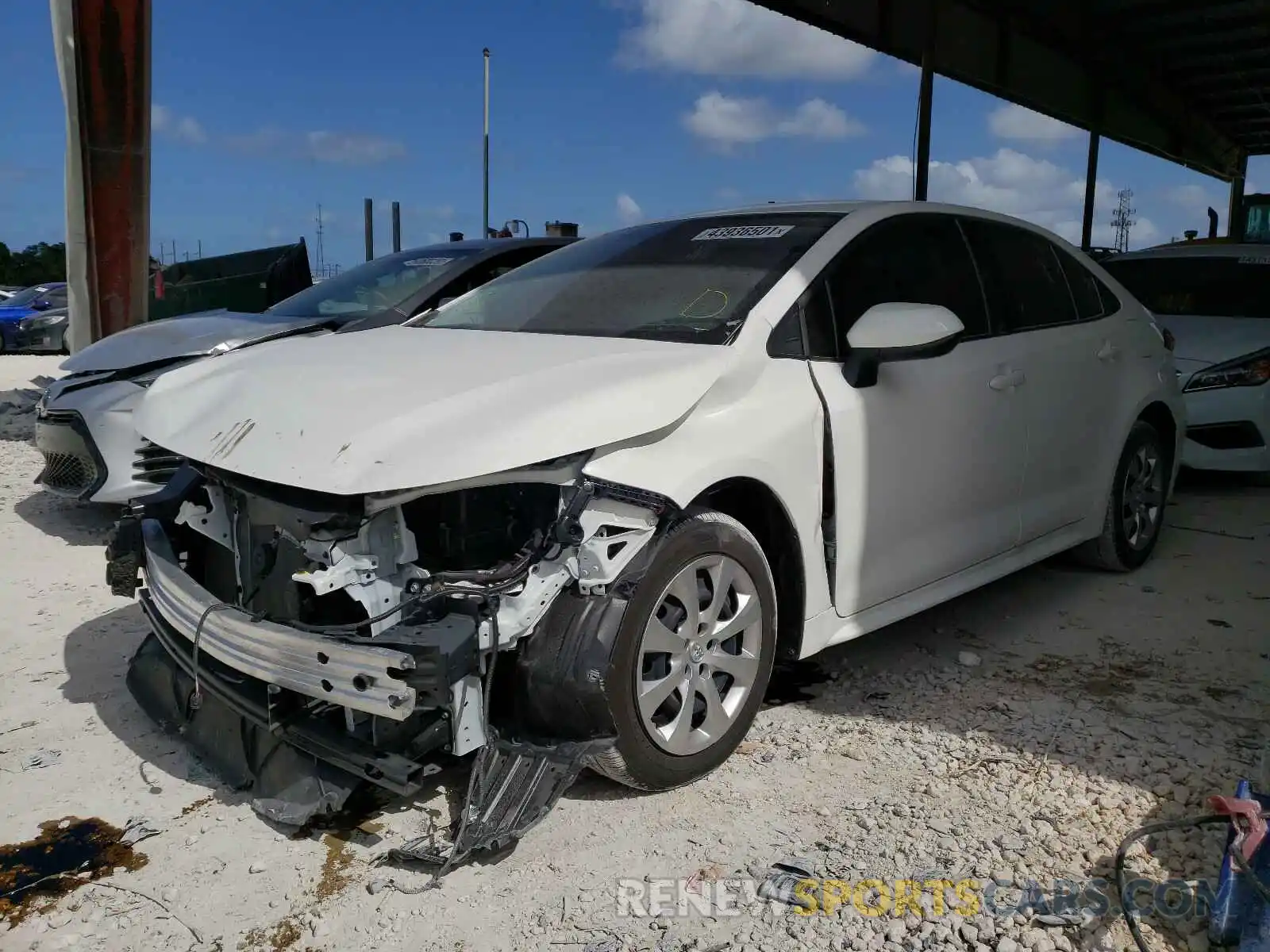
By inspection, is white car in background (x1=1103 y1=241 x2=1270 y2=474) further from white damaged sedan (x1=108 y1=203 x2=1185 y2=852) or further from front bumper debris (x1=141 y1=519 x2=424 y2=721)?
front bumper debris (x1=141 y1=519 x2=424 y2=721)

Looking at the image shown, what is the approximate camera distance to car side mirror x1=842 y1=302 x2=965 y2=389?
125 inches

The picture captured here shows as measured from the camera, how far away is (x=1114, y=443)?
4594 mm

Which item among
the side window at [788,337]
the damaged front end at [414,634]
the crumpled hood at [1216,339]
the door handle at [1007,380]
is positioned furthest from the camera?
the crumpled hood at [1216,339]

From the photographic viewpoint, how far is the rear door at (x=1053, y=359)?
160 inches

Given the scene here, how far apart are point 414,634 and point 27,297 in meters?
20.4

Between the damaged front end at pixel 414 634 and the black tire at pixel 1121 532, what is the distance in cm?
294

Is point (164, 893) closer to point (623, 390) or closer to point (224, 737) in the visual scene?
point (224, 737)

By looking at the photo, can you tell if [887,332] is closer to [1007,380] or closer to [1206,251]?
[1007,380]

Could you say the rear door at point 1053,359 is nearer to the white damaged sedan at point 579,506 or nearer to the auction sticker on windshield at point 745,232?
the white damaged sedan at point 579,506

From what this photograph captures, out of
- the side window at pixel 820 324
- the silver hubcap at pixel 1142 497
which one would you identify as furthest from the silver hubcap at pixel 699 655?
the silver hubcap at pixel 1142 497

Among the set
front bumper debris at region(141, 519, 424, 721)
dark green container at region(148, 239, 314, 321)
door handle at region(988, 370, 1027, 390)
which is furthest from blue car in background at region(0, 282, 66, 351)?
door handle at region(988, 370, 1027, 390)

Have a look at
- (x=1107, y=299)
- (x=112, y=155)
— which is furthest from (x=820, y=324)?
(x=112, y=155)

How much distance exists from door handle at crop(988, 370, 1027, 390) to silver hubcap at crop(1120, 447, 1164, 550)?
3.72 ft

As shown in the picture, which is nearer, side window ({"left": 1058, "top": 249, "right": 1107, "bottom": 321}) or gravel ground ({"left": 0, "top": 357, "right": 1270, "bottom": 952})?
gravel ground ({"left": 0, "top": 357, "right": 1270, "bottom": 952})
